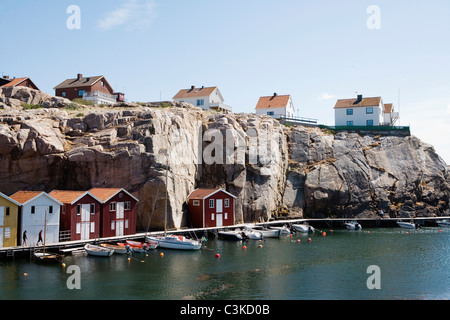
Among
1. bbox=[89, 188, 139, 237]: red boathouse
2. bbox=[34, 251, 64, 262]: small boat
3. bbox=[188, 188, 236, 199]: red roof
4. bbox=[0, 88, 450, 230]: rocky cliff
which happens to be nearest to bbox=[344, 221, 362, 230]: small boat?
bbox=[0, 88, 450, 230]: rocky cliff

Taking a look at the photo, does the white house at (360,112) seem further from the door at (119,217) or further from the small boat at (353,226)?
the door at (119,217)

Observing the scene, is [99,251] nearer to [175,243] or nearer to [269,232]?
[175,243]

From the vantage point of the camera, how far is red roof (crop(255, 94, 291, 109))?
93875 mm

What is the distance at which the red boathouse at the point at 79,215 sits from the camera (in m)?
49.9

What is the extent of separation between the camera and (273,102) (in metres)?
95.2

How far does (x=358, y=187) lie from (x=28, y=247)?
59839 mm

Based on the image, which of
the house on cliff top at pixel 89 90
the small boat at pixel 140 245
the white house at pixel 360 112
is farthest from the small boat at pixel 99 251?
the white house at pixel 360 112

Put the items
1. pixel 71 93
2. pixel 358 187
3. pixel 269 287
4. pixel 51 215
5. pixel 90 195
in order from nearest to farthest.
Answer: pixel 269 287, pixel 51 215, pixel 90 195, pixel 358 187, pixel 71 93

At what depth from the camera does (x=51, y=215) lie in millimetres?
48094

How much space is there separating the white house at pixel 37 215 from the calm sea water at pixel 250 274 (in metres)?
4.05

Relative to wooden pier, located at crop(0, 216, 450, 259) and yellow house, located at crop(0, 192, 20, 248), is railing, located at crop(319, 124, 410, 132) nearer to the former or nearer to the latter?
wooden pier, located at crop(0, 216, 450, 259)

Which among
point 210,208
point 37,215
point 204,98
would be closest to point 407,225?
point 210,208
